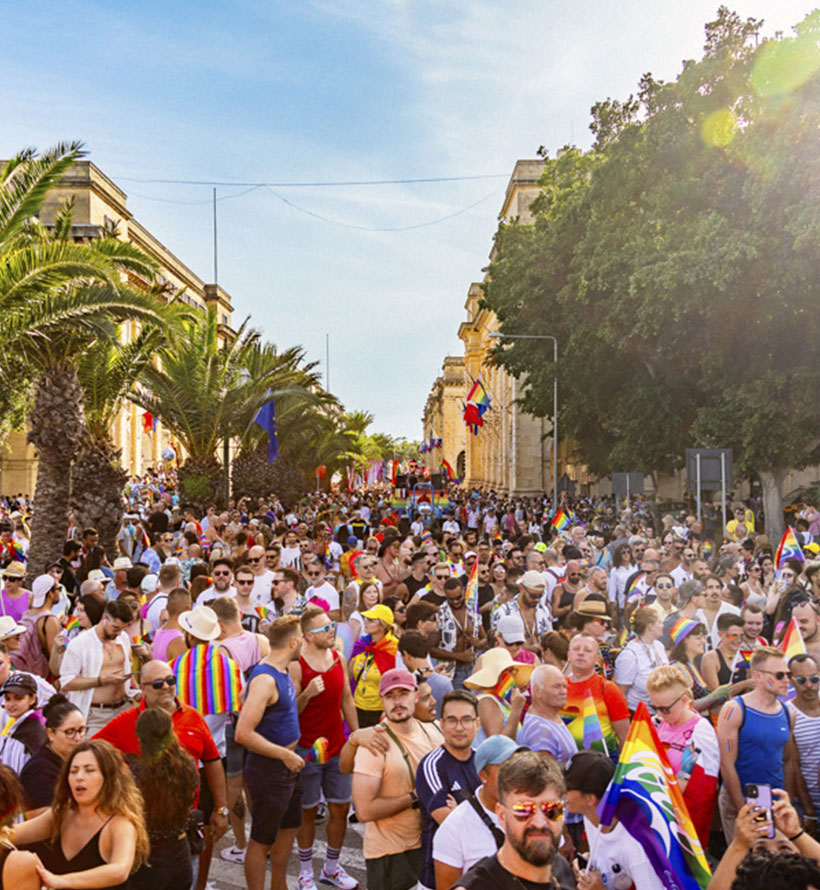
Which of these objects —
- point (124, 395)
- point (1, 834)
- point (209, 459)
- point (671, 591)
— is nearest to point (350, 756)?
point (1, 834)

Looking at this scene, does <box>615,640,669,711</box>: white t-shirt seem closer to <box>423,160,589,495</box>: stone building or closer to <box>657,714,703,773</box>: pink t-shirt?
<box>657,714,703,773</box>: pink t-shirt

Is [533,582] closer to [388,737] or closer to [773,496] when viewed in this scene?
[388,737]

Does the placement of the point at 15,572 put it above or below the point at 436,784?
above

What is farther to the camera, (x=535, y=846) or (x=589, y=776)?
(x=589, y=776)

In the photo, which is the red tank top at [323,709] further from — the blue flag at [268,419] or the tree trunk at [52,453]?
the blue flag at [268,419]

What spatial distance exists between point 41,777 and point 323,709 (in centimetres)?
198

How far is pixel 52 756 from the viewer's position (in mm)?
4668

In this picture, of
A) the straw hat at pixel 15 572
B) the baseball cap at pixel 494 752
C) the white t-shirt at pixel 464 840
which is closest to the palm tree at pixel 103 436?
the straw hat at pixel 15 572

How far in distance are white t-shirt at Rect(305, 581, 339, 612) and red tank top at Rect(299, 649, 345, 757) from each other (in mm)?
3167

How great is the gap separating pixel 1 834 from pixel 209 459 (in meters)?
23.7

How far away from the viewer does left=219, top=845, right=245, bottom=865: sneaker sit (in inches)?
261

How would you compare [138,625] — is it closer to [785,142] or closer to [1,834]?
[1,834]

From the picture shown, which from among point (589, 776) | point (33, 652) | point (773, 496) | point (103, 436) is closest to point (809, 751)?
point (589, 776)

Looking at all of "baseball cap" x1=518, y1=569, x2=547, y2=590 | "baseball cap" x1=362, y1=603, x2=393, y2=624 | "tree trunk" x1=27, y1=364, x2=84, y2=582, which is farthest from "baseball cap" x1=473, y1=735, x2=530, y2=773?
"tree trunk" x1=27, y1=364, x2=84, y2=582
